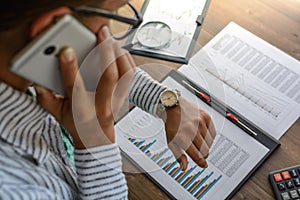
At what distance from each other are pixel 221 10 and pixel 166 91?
0.32m

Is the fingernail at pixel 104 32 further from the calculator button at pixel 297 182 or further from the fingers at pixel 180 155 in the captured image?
the calculator button at pixel 297 182

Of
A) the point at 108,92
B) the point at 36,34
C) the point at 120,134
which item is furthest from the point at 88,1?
the point at 120,134

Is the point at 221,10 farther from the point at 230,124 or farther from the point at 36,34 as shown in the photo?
the point at 36,34

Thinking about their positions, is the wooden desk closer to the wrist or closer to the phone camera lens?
the wrist

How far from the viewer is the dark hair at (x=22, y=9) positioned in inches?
19.7

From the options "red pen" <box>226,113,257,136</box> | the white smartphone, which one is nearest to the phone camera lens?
the white smartphone

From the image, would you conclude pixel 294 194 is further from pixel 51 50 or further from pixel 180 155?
pixel 51 50

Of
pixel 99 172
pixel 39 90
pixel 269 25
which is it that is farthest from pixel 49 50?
pixel 269 25

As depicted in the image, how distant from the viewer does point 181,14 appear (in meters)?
1.09

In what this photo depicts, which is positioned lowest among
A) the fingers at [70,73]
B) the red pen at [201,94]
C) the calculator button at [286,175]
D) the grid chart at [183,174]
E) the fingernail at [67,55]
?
the grid chart at [183,174]

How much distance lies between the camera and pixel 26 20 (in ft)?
1.75

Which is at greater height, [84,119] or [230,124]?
[84,119]

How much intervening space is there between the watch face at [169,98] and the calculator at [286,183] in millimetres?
237

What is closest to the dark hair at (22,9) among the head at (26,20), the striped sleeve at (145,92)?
the head at (26,20)
